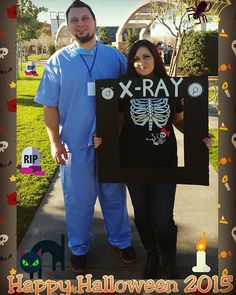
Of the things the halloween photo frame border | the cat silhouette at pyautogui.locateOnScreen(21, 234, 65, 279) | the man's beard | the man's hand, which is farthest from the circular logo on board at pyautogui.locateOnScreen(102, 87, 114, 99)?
the cat silhouette at pyautogui.locateOnScreen(21, 234, 65, 279)

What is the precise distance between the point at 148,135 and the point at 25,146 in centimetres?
240

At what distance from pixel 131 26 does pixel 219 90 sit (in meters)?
0.75

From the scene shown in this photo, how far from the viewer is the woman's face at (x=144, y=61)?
2.47 meters

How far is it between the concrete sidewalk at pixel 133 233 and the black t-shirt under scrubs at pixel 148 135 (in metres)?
0.22

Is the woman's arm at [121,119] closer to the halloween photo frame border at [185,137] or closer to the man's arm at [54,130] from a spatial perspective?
the halloween photo frame border at [185,137]

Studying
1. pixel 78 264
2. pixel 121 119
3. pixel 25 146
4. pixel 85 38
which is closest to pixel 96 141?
pixel 121 119

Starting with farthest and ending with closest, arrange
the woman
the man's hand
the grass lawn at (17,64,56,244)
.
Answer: the grass lawn at (17,64,56,244) → the man's hand → the woman

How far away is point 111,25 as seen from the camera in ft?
8.45

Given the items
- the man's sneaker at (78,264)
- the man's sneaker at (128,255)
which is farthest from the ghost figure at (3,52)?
the man's sneaker at (128,255)

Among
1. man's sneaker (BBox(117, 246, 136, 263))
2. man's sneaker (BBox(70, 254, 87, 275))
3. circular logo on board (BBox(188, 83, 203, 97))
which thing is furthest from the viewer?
man's sneaker (BBox(117, 246, 136, 263))

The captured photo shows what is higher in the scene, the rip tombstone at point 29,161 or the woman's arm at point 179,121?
the woman's arm at point 179,121

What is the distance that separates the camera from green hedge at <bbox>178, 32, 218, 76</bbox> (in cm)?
260

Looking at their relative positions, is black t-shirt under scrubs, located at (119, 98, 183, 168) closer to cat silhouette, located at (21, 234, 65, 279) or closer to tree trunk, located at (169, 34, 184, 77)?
tree trunk, located at (169, 34, 184, 77)

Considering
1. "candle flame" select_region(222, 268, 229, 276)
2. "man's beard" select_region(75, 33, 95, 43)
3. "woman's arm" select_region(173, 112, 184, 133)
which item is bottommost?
"candle flame" select_region(222, 268, 229, 276)
